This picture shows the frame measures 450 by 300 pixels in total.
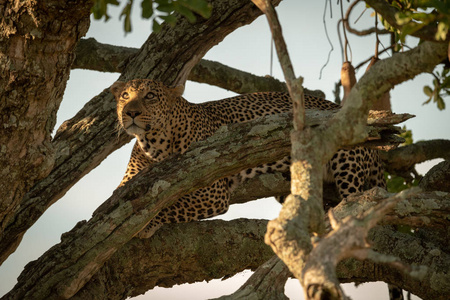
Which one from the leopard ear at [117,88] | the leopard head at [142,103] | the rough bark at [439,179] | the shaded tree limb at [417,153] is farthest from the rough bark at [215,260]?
the shaded tree limb at [417,153]

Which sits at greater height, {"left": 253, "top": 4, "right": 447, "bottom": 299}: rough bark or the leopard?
the leopard

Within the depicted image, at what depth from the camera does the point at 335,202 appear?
8.98 meters

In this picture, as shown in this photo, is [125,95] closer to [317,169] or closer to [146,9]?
[146,9]

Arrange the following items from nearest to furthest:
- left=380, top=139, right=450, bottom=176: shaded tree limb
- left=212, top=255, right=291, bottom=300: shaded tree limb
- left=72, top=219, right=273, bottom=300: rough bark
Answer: left=212, top=255, right=291, bottom=300: shaded tree limb < left=72, top=219, right=273, bottom=300: rough bark < left=380, top=139, right=450, bottom=176: shaded tree limb

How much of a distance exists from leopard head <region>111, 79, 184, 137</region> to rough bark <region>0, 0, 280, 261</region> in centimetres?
17

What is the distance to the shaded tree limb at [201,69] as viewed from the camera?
979 cm

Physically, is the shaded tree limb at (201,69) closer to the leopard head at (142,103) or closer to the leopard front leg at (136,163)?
the leopard front leg at (136,163)

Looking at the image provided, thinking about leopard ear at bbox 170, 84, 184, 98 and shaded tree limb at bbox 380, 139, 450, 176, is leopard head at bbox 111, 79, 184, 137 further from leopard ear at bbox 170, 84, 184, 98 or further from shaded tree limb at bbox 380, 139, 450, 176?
shaded tree limb at bbox 380, 139, 450, 176

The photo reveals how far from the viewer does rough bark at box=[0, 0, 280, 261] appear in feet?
22.6

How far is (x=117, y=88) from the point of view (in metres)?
7.80

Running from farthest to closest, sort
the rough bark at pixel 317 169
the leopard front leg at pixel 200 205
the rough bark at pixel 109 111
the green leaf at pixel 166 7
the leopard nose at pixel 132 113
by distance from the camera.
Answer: the leopard front leg at pixel 200 205 → the leopard nose at pixel 132 113 → the rough bark at pixel 109 111 → the green leaf at pixel 166 7 → the rough bark at pixel 317 169

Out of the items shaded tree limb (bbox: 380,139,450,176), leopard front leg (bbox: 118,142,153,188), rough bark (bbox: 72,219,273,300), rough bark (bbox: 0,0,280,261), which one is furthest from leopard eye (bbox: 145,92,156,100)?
shaded tree limb (bbox: 380,139,450,176)

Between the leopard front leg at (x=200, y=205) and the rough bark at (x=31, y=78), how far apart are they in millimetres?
2474

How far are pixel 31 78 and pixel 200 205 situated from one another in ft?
11.0
